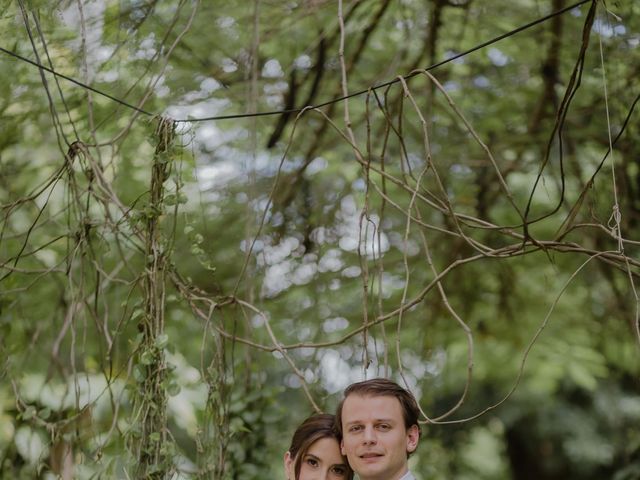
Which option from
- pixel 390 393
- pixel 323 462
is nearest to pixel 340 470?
pixel 323 462

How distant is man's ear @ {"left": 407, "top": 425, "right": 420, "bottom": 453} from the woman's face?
0.22 meters

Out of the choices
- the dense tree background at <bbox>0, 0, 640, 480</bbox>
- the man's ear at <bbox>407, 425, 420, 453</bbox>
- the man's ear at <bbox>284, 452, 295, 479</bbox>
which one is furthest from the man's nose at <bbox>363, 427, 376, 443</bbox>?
the dense tree background at <bbox>0, 0, 640, 480</bbox>

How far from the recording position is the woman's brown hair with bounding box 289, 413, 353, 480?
2.62 m

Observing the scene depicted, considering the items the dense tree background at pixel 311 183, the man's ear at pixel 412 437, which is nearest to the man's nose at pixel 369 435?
the man's ear at pixel 412 437

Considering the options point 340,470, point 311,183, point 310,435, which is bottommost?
point 340,470

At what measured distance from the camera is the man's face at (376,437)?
236 cm

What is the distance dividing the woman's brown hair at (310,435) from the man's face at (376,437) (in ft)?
0.41

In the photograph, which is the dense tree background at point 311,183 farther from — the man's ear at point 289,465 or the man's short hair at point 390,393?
the man's short hair at point 390,393

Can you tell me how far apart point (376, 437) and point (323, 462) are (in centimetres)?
27

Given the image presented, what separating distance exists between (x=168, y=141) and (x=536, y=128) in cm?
334

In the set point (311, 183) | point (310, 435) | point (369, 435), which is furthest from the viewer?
point (311, 183)

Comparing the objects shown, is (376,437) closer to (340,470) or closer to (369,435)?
(369,435)

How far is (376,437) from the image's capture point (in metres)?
2.39

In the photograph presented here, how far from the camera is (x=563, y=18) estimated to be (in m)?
4.99
